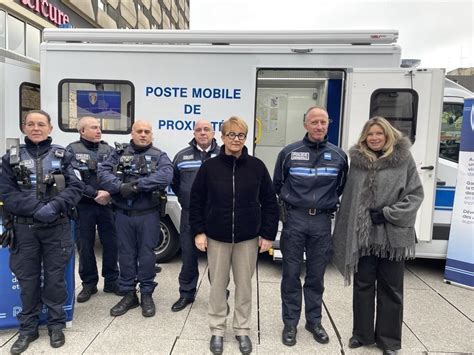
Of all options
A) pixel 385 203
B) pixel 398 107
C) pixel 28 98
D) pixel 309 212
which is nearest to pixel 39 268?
pixel 309 212

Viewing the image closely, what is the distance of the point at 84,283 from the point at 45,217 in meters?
1.31

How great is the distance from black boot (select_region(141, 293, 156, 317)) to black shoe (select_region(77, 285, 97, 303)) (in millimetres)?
617

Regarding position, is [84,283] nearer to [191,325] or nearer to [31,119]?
[191,325]

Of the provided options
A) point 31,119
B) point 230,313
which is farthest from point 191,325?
point 31,119

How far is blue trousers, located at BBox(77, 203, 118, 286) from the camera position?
357 centimetres

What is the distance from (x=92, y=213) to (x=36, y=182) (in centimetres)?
95

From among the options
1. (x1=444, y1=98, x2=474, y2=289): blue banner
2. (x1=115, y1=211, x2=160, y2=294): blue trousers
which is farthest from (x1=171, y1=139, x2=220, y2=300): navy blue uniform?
(x1=444, y1=98, x2=474, y2=289): blue banner

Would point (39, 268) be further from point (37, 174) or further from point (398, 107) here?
point (398, 107)

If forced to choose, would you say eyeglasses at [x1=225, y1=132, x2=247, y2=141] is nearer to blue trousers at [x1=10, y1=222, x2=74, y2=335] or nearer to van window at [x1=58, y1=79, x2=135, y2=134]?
blue trousers at [x1=10, y1=222, x2=74, y2=335]

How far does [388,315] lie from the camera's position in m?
2.76

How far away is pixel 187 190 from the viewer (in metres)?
3.40

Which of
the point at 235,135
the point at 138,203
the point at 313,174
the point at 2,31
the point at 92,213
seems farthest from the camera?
the point at 2,31

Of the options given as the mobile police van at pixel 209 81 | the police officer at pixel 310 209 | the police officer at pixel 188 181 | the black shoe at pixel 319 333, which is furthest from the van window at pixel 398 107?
the black shoe at pixel 319 333

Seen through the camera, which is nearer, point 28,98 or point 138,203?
point 138,203
